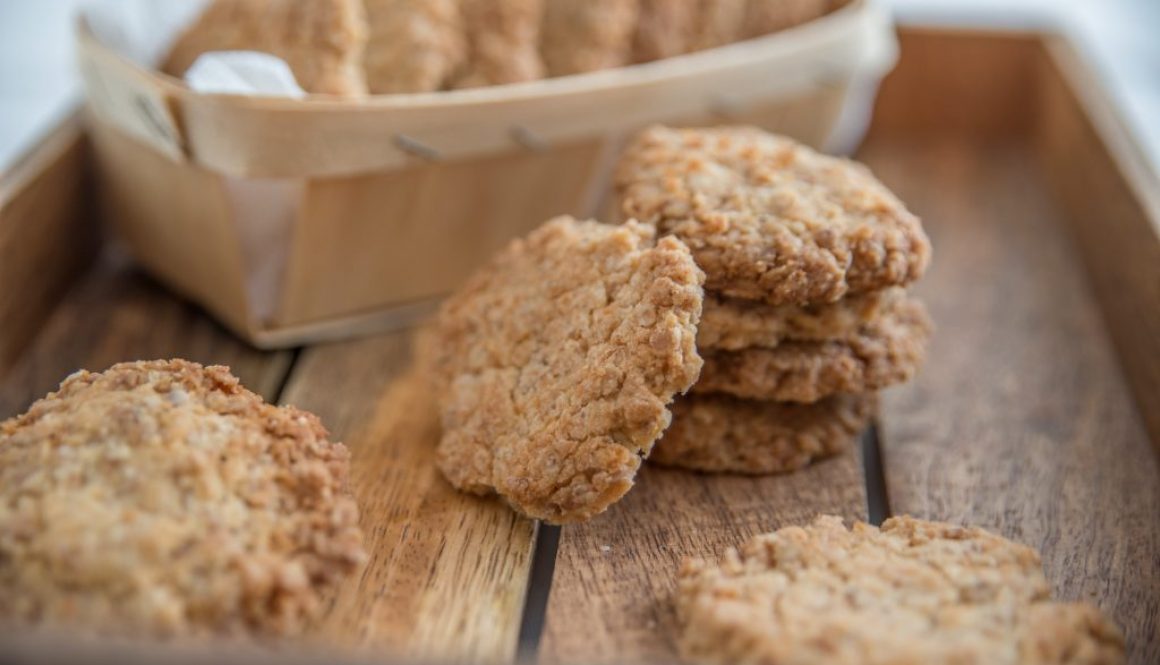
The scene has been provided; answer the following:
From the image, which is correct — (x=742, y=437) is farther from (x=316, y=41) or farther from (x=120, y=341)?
(x=120, y=341)

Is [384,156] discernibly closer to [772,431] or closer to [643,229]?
[643,229]

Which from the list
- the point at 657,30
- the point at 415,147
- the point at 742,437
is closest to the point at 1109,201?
the point at 657,30

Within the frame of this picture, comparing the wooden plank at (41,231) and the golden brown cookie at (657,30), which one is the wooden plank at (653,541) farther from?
the wooden plank at (41,231)

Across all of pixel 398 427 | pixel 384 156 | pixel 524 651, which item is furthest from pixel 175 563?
pixel 384 156

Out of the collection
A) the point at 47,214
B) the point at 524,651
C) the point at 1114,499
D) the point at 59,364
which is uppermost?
the point at 1114,499

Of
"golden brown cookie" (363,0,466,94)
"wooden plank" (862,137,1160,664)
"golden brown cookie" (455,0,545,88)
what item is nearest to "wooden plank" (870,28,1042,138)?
"wooden plank" (862,137,1160,664)

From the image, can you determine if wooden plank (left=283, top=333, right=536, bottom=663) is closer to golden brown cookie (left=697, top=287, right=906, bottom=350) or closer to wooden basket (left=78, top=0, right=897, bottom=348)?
wooden basket (left=78, top=0, right=897, bottom=348)
